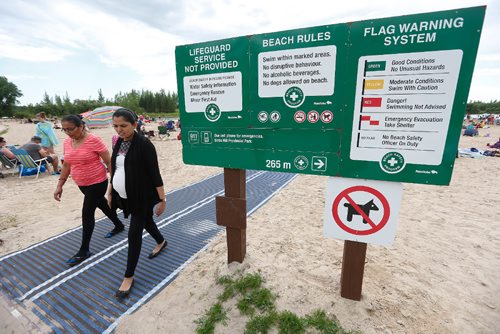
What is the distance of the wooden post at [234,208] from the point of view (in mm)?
2457

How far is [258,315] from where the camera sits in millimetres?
2098

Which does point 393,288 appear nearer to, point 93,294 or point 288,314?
point 288,314

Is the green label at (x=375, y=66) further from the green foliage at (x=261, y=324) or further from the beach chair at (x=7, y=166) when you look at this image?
the beach chair at (x=7, y=166)

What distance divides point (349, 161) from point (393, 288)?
1477 mm

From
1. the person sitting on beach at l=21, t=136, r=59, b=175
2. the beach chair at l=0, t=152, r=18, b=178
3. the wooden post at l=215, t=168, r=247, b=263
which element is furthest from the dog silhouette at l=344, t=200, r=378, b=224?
the beach chair at l=0, t=152, r=18, b=178

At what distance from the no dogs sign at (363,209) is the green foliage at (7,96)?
85558mm

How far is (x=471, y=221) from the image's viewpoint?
4230mm

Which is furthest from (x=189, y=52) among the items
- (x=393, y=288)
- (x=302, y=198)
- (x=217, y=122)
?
(x=302, y=198)

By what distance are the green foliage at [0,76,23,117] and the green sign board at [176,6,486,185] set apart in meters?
84.5

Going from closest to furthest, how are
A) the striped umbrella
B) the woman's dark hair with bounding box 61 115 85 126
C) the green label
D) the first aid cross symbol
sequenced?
the green label
the first aid cross symbol
the woman's dark hair with bounding box 61 115 85 126
the striped umbrella

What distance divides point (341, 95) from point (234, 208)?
1441 mm

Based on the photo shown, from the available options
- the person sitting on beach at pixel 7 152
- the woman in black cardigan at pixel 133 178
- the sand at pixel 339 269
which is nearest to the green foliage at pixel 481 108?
the sand at pixel 339 269

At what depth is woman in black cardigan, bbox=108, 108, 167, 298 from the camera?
2.39 meters

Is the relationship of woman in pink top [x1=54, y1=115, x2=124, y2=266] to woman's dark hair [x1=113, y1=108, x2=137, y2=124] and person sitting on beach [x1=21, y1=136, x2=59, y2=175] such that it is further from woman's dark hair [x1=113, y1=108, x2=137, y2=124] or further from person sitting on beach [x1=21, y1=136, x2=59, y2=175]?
person sitting on beach [x1=21, y1=136, x2=59, y2=175]
